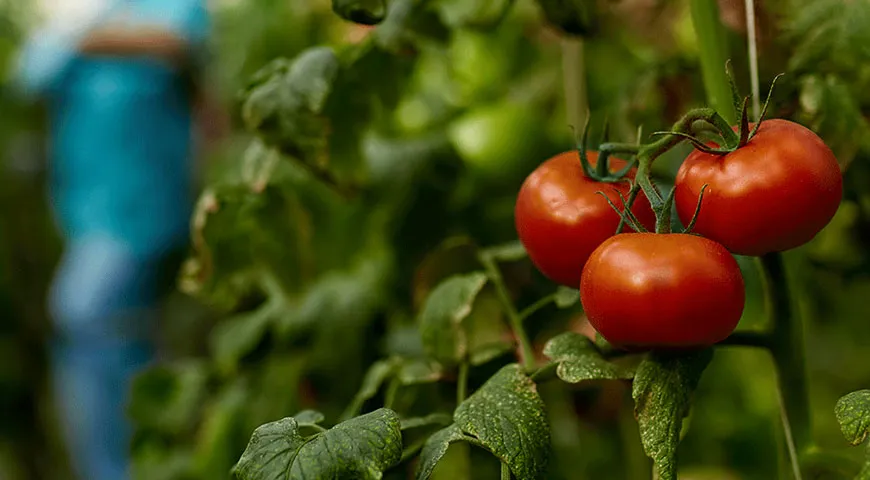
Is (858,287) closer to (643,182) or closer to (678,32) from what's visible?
(678,32)

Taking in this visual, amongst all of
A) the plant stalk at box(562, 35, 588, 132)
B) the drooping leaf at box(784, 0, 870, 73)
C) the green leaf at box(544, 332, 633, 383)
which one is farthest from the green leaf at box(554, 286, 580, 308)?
the plant stalk at box(562, 35, 588, 132)

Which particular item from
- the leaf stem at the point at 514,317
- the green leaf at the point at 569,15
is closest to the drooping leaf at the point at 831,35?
the green leaf at the point at 569,15

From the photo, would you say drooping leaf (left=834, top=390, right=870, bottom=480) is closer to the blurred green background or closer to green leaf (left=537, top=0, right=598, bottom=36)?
the blurred green background

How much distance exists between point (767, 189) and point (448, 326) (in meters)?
0.25

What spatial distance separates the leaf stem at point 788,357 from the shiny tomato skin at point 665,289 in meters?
0.10

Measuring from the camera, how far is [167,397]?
0.97 meters

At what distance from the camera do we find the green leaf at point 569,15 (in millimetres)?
641

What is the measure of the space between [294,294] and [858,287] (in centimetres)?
63

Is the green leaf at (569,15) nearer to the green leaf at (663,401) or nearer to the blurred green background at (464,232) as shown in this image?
the blurred green background at (464,232)

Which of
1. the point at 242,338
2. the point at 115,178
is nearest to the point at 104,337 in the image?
the point at 115,178

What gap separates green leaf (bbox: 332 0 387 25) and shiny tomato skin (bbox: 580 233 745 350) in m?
0.26

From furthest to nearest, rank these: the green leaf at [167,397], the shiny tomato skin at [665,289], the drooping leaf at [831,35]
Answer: the green leaf at [167,397] < the drooping leaf at [831,35] < the shiny tomato skin at [665,289]

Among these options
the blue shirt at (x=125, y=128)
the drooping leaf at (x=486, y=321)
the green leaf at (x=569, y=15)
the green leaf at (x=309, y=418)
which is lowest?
the blue shirt at (x=125, y=128)

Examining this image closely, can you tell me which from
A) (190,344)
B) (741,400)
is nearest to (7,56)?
(190,344)
